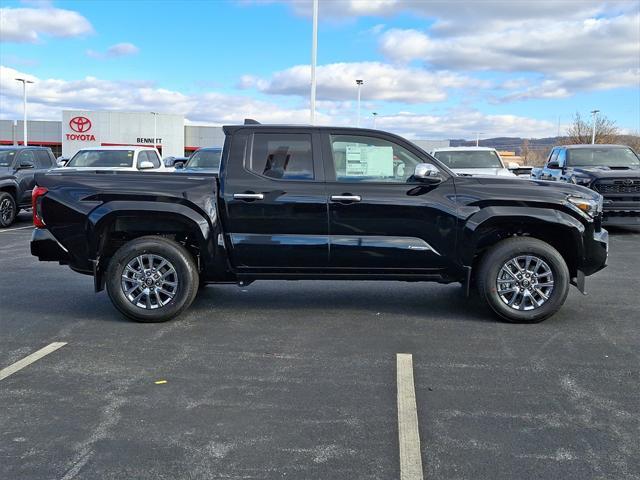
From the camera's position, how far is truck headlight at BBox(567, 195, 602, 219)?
593 centimetres

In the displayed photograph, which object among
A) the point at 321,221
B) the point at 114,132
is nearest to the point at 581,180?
the point at 321,221

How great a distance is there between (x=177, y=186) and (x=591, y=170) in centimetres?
1049

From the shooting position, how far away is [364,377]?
458cm

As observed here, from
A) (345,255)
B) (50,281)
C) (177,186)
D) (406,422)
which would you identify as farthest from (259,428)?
(50,281)

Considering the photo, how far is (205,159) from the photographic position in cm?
1564

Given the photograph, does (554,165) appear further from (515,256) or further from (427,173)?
(427,173)

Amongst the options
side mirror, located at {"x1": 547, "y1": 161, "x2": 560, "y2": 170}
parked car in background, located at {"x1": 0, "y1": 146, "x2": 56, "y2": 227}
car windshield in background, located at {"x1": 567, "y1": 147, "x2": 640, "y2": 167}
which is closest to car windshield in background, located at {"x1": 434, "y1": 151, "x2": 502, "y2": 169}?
side mirror, located at {"x1": 547, "y1": 161, "x2": 560, "y2": 170}

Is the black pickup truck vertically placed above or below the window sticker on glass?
below

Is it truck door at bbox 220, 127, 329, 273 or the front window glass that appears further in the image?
the front window glass

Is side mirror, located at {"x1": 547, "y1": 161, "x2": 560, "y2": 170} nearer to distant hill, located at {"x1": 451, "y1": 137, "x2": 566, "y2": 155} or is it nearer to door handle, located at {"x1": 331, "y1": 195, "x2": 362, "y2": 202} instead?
door handle, located at {"x1": 331, "y1": 195, "x2": 362, "y2": 202}

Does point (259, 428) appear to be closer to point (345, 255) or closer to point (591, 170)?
point (345, 255)

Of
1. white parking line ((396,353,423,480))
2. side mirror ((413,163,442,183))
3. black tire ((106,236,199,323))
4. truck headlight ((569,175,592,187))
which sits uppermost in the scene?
truck headlight ((569,175,592,187))

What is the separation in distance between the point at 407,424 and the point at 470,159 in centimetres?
1290

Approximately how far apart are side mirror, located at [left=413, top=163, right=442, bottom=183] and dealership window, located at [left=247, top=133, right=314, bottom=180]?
102 cm
